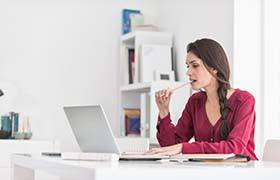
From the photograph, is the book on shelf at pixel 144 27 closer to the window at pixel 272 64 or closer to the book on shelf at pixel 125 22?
the book on shelf at pixel 125 22

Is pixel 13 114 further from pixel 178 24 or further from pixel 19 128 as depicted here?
pixel 178 24

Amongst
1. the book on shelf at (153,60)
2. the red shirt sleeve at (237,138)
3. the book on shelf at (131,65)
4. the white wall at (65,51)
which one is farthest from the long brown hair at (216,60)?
the book on shelf at (131,65)

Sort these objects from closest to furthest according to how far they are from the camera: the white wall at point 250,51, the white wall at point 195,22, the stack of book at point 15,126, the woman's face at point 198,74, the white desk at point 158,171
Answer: the white desk at point 158,171 < the woman's face at point 198,74 < the white wall at point 250,51 < the white wall at point 195,22 < the stack of book at point 15,126

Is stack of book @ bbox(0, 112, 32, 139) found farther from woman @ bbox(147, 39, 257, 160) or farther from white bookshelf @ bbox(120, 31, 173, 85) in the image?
woman @ bbox(147, 39, 257, 160)

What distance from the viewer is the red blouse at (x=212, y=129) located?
7.52ft

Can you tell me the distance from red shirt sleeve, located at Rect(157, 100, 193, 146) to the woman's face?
22 cm

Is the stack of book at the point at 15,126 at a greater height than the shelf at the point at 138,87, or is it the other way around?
the shelf at the point at 138,87

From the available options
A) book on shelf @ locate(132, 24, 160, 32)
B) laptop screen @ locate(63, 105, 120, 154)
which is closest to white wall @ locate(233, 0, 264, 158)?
book on shelf @ locate(132, 24, 160, 32)

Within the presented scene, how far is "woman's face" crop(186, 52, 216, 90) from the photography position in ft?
8.52

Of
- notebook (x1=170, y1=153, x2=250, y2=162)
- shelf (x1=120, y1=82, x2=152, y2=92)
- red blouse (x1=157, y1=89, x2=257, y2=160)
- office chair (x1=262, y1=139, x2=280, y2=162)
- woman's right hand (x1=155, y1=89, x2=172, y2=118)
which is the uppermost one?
shelf (x1=120, y1=82, x2=152, y2=92)

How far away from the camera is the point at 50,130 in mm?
4379

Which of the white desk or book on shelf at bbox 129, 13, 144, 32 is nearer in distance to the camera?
the white desk

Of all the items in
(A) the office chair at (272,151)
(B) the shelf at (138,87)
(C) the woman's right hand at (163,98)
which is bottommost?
(A) the office chair at (272,151)

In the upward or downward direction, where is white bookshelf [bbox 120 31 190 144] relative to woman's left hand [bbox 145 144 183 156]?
upward
